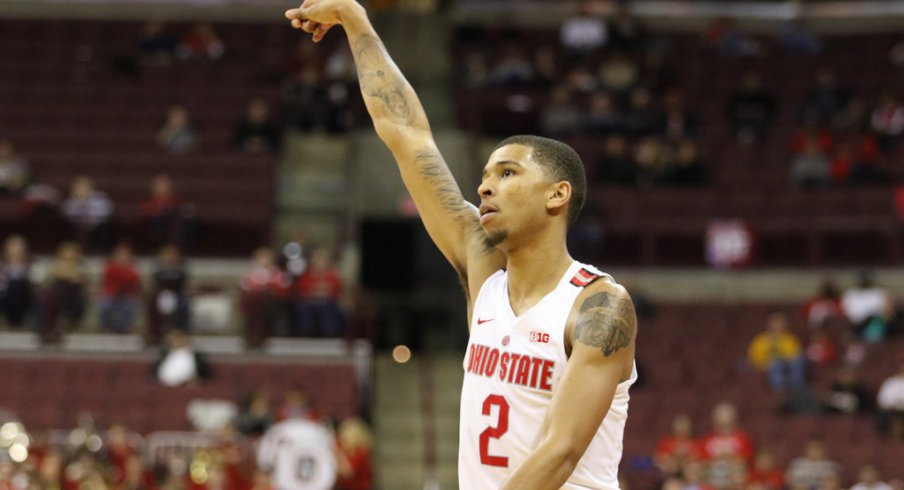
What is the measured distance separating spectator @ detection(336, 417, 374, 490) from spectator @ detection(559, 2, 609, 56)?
1249 centimetres

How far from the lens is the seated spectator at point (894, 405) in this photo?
17.9m

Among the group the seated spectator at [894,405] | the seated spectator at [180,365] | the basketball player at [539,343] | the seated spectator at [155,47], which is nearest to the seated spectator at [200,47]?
the seated spectator at [155,47]

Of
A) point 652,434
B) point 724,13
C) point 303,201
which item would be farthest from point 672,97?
point 652,434

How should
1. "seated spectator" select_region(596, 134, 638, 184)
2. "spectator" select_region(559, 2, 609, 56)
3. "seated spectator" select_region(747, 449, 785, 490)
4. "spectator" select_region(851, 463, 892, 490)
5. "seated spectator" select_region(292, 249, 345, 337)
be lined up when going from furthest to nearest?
"spectator" select_region(559, 2, 609, 56), "seated spectator" select_region(596, 134, 638, 184), "seated spectator" select_region(292, 249, 345, 337), "seated spectator" select_region(747, 449, 785, 490), "spectator" select_region(851, 463, 892, 490)

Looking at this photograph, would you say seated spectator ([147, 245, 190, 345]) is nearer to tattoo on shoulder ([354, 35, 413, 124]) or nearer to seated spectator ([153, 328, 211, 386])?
seated spectator ([153, 328, 211, 386])

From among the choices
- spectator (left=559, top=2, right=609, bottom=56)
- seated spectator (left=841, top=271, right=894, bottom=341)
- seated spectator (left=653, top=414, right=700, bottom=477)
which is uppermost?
spectator (left=559, top=2, right=609, bottom=56)

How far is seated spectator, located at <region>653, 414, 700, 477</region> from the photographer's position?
1608cm

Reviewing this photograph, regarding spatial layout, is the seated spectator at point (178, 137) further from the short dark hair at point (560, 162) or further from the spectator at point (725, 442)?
the short dark hair at point (560, 162)

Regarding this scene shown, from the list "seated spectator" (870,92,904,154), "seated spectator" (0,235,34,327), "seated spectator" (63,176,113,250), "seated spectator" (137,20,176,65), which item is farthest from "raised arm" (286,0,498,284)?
"seated spectator" (137,20,176,65)

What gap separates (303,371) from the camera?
19156 mm

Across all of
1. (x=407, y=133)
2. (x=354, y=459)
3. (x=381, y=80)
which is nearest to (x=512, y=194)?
(x=407, y=133)

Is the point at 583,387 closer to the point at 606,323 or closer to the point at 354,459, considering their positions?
the point at 606,323

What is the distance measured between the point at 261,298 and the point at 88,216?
3.36 metres

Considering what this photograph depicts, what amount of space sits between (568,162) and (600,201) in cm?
1847
